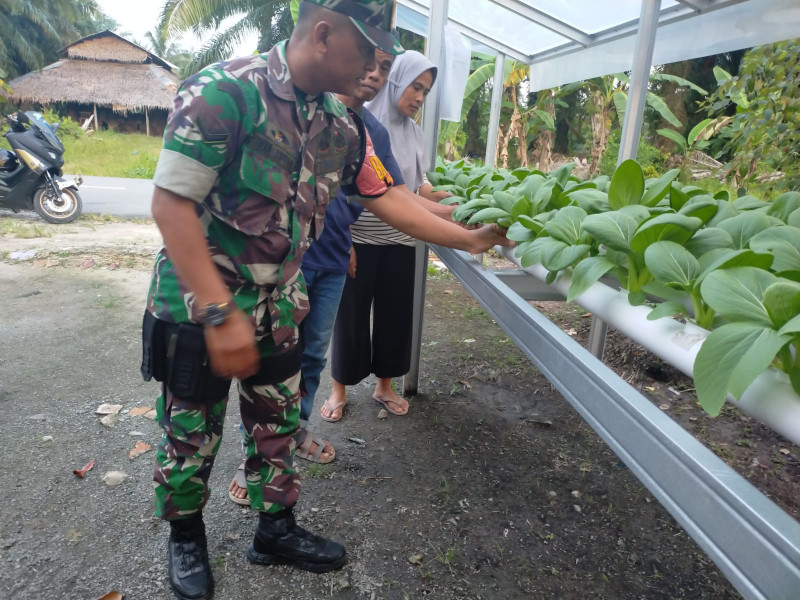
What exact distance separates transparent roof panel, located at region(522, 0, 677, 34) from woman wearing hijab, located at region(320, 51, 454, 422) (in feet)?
3.50

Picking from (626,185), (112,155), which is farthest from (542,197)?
(112,155)

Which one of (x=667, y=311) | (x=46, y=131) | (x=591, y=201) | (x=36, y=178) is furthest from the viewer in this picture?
(x=46, y=131)

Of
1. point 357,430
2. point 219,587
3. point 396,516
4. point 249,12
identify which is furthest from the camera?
point 249,12

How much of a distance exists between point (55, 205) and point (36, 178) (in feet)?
1.30

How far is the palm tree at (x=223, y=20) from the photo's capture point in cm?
1360

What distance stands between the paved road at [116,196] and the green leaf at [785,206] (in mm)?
7076

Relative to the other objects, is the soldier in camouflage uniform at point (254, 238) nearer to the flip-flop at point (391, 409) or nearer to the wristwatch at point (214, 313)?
the wristwatch at point (214, 313)

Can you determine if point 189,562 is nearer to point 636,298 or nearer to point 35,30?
point 636,298

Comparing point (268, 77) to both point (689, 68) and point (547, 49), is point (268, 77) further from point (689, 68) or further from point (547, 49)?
point (689, 68)

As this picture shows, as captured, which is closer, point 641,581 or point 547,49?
point 641,581

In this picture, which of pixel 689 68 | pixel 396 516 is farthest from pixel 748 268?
pixel 689 68

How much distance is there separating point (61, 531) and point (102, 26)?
46.9 meters

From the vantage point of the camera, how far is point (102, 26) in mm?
39375

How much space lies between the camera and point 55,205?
7.33 meters
